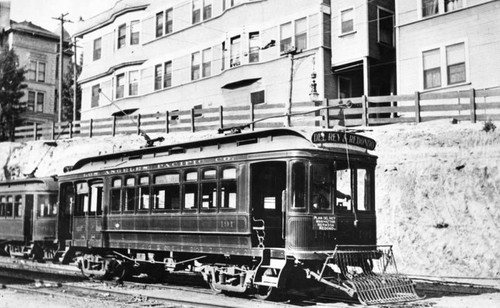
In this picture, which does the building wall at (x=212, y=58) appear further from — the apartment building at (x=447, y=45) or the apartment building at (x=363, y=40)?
the apartment building at (x=447, y=45)

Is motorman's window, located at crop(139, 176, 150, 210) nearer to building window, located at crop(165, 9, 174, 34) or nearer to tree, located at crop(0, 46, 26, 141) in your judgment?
building window, located at crop(165, 9, 174, 34)

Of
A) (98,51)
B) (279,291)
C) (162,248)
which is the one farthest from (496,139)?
(98,51)

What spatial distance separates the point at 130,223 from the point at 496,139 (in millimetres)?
11386

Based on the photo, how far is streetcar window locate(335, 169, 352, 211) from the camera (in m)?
12.2

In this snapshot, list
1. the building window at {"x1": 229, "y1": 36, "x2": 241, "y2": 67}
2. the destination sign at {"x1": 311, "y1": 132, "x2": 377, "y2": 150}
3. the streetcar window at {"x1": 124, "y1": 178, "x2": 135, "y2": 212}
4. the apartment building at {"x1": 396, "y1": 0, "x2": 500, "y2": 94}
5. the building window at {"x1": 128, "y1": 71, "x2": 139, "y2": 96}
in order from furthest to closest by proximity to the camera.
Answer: the building window at {"x1": 128, "y1": 71, "x2": 139, "y2": 96} → the building window at {"x1": 229, "y1": 36, "x2": 241, "y2": 67} → the apartment building at {"x1": 396, "y1": 0, "x2": 500, "y2": 94} → the streetcar window at {"x1": 124, "y1": 178, "x2": 135, "y2": 212} → the destination sign at {"x1": 311, "y1": 132, "x2": 377, "y2": 150}

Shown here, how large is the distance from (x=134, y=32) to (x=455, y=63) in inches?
842

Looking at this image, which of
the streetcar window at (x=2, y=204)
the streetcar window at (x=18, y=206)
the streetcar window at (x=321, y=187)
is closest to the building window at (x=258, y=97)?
the streetcar window at (x=18, y=206)

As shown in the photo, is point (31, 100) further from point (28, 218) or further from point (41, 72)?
point (28, 218)

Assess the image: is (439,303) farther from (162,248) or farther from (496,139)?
(496,139)

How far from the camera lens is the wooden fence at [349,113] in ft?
63.9

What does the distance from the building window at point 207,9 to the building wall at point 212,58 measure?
1.41 ft

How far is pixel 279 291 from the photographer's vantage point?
39.0 feet

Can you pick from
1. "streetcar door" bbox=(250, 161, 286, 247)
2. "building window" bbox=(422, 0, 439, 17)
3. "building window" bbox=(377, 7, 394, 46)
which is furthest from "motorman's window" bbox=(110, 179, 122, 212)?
"building window" bbox=(377, 7, 394, 46)

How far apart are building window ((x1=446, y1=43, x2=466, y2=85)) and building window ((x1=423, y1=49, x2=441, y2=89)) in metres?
0.44
